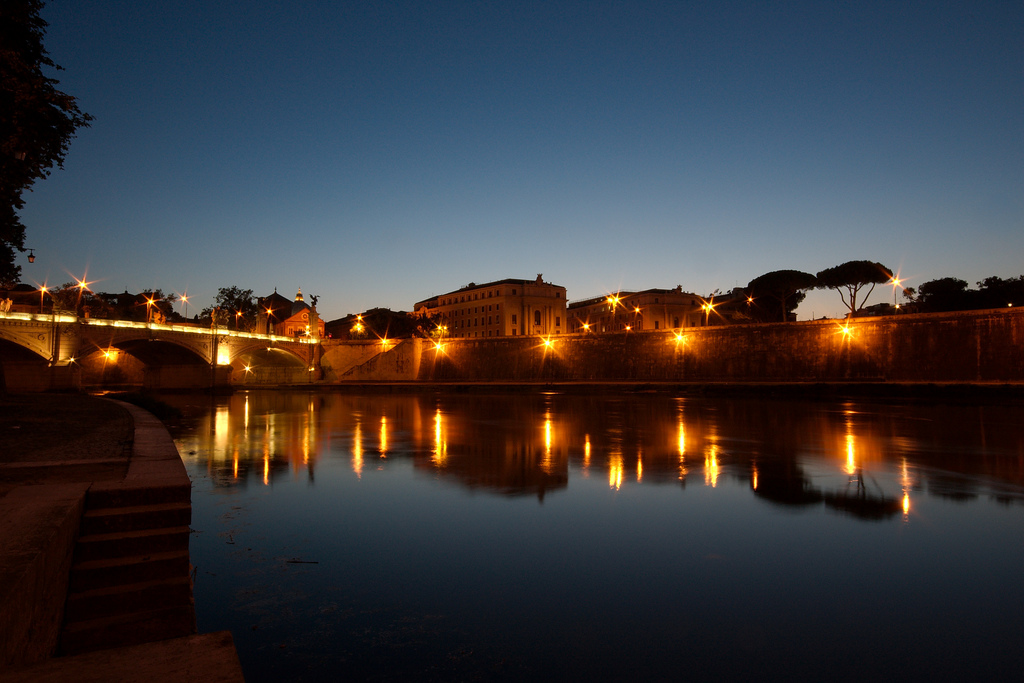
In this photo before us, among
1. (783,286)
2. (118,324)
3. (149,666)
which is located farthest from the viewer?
(783,286)

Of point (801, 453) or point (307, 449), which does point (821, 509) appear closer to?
point (801, 453)

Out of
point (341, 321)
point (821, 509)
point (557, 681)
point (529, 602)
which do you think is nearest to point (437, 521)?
point (529, 602)

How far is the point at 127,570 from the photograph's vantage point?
639cm

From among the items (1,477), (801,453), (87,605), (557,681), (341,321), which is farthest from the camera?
(341,321)

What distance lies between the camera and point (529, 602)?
6582mm

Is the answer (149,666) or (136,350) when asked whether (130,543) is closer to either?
(149,666)

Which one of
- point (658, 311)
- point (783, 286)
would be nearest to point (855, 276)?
point (783, 286)

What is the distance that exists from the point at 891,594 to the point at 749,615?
6.37 ft

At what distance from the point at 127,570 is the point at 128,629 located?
0.67m

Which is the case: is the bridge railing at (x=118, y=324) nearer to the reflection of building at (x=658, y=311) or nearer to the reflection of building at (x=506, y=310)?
the reflection of building at (x=506, y=310)

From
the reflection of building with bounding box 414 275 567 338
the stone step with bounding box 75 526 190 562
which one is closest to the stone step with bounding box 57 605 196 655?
the stone step with bounding box 75 526 190 562

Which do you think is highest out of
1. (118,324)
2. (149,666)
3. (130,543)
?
(118,324)

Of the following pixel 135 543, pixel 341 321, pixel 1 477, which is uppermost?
pixel 341 321

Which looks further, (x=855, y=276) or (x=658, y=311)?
(x=658, y=311)
